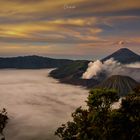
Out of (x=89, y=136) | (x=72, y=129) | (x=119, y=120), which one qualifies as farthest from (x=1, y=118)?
(x=119, y=120)

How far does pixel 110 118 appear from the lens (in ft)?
307

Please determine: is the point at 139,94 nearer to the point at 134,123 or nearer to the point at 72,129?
the point at 134,123

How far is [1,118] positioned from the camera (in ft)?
436

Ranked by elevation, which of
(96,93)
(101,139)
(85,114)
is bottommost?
(101,139)

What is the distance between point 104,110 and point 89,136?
9.04 meters

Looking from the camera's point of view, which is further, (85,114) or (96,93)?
(85,114)

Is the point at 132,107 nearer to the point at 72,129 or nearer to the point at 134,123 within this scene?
the point at 134,123

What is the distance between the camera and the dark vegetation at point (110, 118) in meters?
93.2

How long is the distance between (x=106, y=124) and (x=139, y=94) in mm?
12466

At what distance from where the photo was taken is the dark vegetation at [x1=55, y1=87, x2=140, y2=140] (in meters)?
93.2

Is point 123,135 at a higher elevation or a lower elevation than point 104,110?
lower

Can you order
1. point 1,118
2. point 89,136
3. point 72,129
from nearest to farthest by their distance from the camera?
point 89,136 → point 72,129 → point 1,118

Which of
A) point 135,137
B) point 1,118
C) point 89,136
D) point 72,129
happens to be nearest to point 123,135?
point 135,137

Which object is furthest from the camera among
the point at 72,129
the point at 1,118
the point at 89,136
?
the point at 1,118
